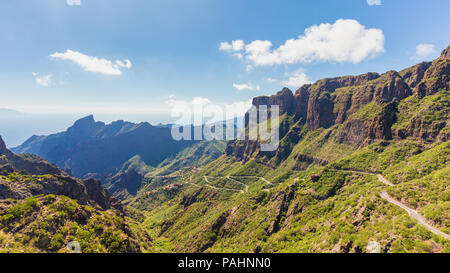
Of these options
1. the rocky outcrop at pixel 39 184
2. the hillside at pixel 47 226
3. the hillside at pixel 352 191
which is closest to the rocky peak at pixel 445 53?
the hillside at pixel 352 191

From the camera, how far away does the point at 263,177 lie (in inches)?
6693

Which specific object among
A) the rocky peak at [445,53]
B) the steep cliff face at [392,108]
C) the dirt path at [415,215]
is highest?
→ the rocky peak at [445,53]

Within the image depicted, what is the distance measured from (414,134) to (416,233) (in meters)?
85.0

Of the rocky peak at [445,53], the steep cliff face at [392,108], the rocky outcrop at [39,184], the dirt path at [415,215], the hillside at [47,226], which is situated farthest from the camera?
the rocky peak at [445,53]

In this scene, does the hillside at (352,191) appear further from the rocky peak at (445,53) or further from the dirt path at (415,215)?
the rocky peak at (445,53)

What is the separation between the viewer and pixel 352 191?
233 ft

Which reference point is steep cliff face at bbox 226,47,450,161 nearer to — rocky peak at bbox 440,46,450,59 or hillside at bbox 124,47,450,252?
rocky peak at bbox 440,46,450,59

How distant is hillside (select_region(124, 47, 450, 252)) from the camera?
40.3 m

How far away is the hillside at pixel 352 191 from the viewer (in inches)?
1585
